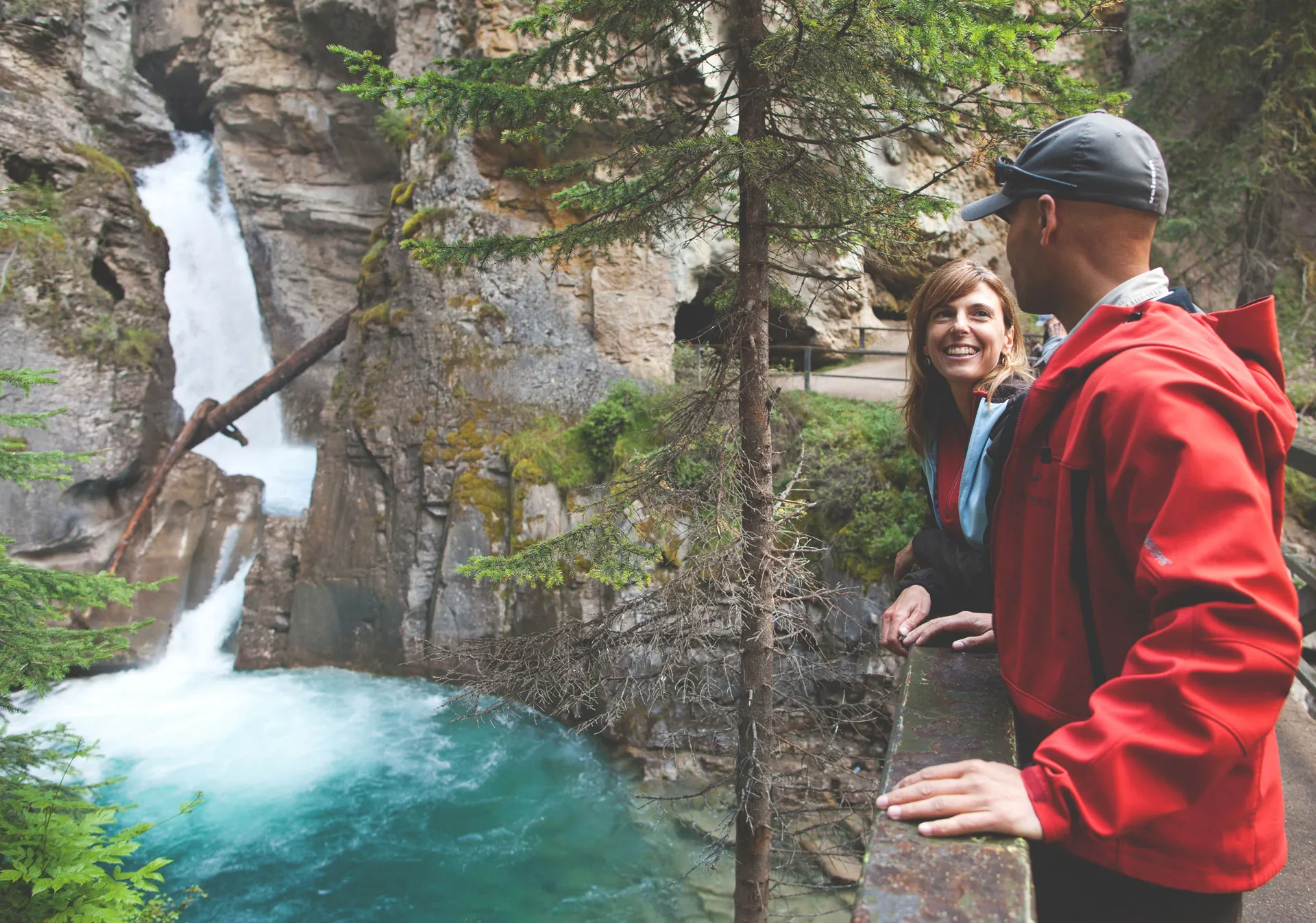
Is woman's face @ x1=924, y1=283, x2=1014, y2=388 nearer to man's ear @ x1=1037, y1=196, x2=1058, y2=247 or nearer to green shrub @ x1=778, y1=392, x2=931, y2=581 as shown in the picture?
man's ear @ x1=1037, y1=196, x2=1058, y2=247

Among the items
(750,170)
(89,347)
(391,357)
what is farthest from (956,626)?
(89,347)

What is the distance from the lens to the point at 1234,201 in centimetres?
1052

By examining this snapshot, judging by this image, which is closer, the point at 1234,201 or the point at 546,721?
the point at 546,721

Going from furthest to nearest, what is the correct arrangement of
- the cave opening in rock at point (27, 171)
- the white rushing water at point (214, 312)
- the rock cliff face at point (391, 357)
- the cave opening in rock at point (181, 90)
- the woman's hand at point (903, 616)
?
the cave opening in rock at point (181, 90) < the white rushing water at point (214, 312) < the cave opening in rock at point (27, 171) < the rock cliff face at point (391, 357) < the woman's hand at point (903, 616)

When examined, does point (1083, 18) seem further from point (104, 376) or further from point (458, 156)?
point (104, 376)

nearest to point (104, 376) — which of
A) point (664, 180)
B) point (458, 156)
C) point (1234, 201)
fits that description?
point (458, 156)

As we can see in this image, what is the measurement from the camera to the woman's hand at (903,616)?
6.93ft

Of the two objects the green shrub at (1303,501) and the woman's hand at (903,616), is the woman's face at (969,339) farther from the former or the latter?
the green shrub at (1303,501)

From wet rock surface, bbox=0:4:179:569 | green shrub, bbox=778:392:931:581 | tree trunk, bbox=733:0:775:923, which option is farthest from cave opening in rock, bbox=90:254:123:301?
tree trunk, bbox=733:0:775:923

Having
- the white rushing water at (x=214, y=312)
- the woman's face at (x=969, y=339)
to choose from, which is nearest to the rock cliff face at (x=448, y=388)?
the white rushing water at (x=214, y=312)

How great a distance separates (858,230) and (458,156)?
8833 millimetres

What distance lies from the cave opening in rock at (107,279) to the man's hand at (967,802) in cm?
1630

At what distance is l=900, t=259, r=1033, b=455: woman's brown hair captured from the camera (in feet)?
8.09

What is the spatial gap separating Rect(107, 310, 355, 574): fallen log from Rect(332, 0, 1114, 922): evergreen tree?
31.6 feet
